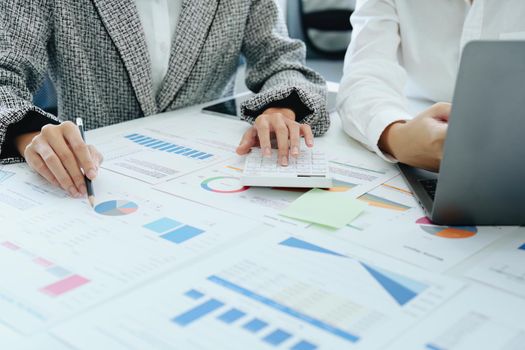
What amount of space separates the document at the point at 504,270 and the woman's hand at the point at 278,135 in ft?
1.02

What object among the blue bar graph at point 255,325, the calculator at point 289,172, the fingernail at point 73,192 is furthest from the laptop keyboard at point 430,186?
the fingernail at point 73,192

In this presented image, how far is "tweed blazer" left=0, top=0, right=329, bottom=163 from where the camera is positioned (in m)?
0.95

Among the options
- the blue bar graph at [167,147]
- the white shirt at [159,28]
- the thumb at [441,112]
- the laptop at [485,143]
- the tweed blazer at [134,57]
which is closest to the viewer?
the laptop at [485,143]

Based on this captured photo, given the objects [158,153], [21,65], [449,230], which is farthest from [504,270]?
[21,65]

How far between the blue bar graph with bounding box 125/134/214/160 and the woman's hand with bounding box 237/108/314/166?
0.06 m

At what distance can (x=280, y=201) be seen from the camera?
2.26 ft

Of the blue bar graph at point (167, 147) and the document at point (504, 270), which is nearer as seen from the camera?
the document at point (504, 270)

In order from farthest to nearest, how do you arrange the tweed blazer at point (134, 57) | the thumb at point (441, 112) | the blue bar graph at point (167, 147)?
the tweed blazer at point (134, 57), the blue bar graph at point (167, 147), the thumb at point (441, 112)

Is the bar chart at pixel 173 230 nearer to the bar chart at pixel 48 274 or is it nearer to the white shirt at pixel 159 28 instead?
the bar chart at pixel 48 274

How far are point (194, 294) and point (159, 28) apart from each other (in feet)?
2.41

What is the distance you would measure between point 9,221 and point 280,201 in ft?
1.02

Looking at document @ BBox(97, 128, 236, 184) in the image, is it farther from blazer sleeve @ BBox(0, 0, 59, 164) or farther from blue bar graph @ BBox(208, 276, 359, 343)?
blue bar graph @ BBox(208, 276, 359, 343)

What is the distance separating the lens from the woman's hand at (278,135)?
80cm

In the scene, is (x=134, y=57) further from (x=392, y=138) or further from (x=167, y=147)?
(x=392, y=138)
